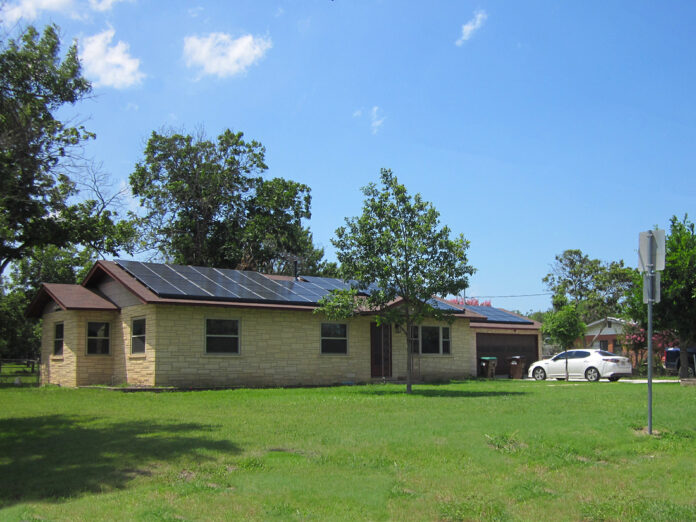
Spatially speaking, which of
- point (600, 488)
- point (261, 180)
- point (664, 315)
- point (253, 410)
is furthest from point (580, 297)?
point (600, 488)

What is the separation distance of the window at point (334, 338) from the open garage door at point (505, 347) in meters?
9.18

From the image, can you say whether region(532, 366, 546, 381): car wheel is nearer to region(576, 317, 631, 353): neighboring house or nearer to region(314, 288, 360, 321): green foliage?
region(314, 288, 360, 321): green foliage

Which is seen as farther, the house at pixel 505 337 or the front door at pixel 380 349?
the house at pixel 505 337

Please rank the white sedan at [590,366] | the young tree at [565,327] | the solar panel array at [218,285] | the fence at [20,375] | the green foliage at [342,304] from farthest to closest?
the young tree at [565,327], the fence at [20,375], the white sedan at [590,366], the solar panel array at [218,285], the green foliage at [342,304]

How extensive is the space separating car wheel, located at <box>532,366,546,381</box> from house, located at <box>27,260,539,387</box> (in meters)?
5.68

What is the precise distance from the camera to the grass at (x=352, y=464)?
6.38 m

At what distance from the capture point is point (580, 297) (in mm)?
63500

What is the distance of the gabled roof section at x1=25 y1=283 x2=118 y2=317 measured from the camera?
74.2 ft

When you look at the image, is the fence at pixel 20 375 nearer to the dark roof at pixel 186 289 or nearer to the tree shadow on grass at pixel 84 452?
the dark roof at pixel 186 289

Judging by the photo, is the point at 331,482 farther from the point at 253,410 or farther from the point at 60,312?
the point at 60,312

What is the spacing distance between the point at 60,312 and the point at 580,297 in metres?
51.3

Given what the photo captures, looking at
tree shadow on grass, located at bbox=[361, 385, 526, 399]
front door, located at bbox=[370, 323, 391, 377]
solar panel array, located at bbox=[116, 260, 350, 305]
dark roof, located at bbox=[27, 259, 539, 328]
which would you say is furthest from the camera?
front door, located at bbox=[370, 323, 391, 377]

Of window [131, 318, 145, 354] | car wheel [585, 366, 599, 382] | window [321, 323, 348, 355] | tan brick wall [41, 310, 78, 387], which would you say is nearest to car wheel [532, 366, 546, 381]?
car wheel [585, 366, 599, 382]

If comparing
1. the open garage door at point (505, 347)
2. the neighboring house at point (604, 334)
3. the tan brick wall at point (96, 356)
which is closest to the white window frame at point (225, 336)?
the tan brick wall at point (96, 356)
